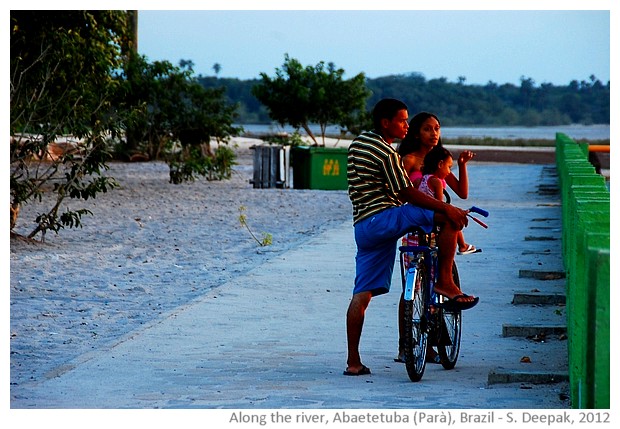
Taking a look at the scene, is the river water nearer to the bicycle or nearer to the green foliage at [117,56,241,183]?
the green foliage at [117,56,241,183]

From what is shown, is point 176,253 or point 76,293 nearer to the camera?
point 76,293

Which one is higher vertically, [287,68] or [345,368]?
[287,68]

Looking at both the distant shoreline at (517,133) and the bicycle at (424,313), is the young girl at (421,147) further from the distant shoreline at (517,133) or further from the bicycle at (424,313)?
the distant shoreline at (517,133)

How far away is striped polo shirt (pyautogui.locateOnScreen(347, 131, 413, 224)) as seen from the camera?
6602mm

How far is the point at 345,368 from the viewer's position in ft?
23.4

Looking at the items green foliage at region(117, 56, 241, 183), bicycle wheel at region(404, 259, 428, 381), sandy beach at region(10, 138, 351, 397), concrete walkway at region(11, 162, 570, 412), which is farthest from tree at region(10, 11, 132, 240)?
bicycle wheel at region(404, 259, 428, 381)

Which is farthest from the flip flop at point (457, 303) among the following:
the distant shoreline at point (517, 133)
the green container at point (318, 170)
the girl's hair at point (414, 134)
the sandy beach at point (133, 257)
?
the distant shoreline at point (517, 133)

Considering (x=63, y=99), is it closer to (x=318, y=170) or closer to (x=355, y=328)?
(x=318, y=170)

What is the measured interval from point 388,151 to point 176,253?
7.49m

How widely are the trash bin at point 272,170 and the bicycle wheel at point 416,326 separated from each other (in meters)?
17.4

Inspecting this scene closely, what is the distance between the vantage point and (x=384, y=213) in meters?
6.66

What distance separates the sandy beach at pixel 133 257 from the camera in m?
8.85
